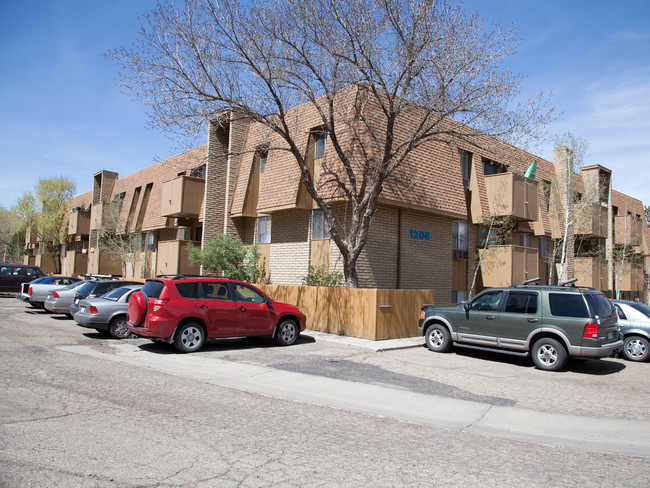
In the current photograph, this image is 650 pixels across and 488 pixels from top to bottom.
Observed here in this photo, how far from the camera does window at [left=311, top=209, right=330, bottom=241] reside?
1753cm

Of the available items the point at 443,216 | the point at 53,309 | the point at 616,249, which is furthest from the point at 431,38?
the point at 616,249

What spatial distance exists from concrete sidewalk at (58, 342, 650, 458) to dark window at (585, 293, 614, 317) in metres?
3.71

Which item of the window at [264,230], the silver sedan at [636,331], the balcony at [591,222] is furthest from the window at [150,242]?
the silver sedan at [636,331]

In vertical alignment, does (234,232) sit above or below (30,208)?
below

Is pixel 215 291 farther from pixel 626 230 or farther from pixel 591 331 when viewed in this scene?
pixel 626 230

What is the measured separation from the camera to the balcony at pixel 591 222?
23.0 metres

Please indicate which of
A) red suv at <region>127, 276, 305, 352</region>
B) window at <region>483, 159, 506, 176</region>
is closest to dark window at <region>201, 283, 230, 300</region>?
red suv at <region>127, 276, 305, 352</region>

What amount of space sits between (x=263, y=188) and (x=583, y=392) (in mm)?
13686

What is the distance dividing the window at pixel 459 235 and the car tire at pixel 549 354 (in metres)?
10.0

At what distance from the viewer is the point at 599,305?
10.3 meters

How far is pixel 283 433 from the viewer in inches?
219

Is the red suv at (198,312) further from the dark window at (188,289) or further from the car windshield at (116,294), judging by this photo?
the car windshield at (116,294)

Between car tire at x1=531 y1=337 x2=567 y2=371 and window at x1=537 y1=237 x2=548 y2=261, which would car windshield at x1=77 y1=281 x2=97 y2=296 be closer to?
car tire at x1=531 y1=337 x2=567 y2=371

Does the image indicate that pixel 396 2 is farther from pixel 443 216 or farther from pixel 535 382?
pixel 535 382
